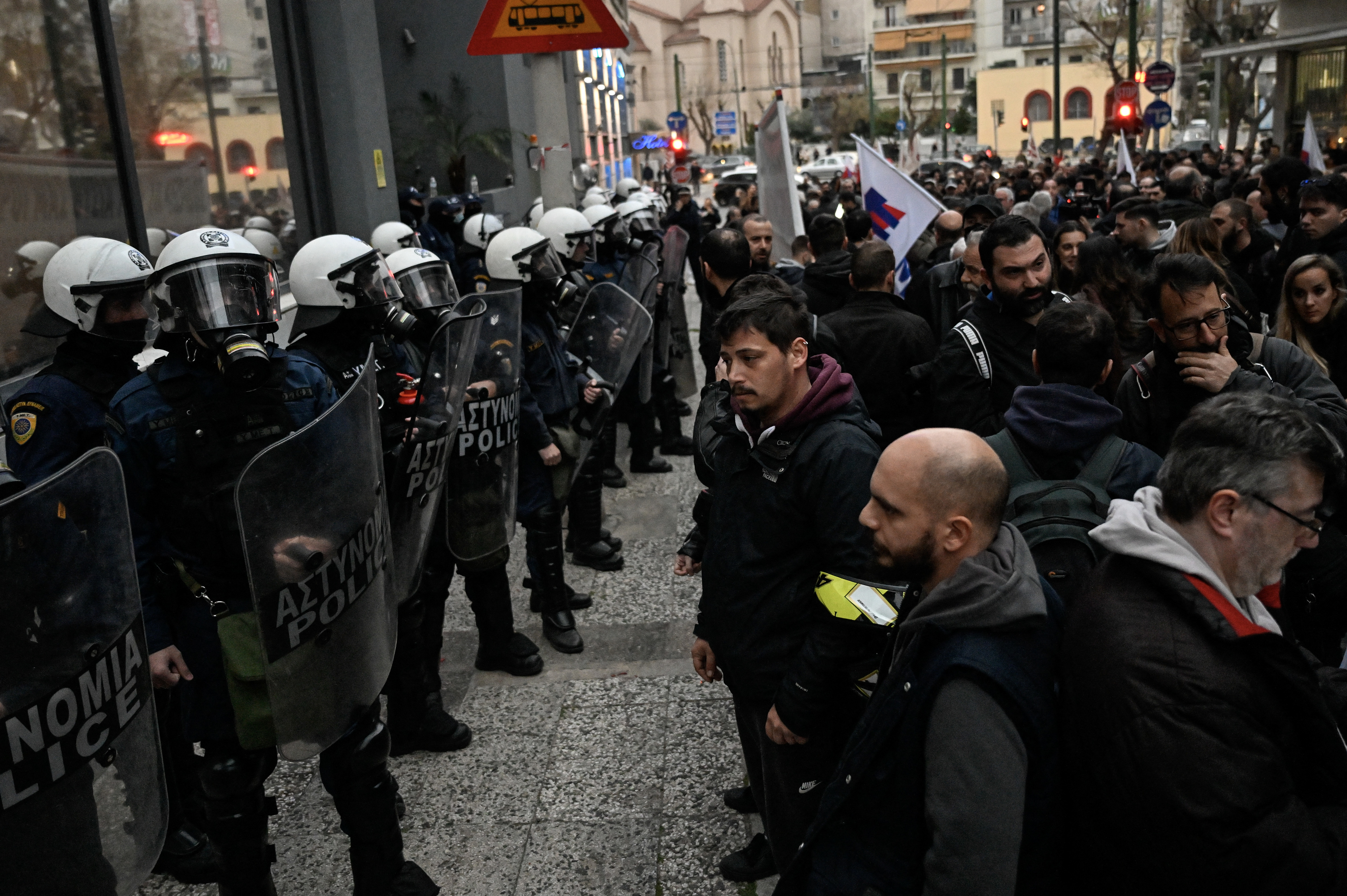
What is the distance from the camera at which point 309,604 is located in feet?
8.96

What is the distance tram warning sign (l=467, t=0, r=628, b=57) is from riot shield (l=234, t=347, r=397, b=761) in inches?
191

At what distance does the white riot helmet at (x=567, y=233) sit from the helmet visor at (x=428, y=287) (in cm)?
176

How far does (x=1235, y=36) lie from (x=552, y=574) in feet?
113

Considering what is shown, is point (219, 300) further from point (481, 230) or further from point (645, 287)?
point (481, 230)

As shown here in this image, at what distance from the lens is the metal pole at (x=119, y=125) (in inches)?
282

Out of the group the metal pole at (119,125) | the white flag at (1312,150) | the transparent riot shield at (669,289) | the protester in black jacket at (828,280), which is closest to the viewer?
the protester in black jacket at (828,280)

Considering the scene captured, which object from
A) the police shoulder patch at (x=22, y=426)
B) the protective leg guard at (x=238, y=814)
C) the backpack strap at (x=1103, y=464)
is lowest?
the protective leg guard at (x=238, y=814)

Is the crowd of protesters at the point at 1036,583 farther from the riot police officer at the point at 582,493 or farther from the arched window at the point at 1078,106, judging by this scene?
the arched window at the point at 1078,106

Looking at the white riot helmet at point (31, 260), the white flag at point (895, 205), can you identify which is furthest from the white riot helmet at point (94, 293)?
the white flag at point (895, 205)

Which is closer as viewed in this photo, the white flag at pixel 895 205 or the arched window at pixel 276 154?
the white flag at pixel 895 205

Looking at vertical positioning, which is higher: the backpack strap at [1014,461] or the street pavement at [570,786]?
the backpack strap at [1014,461]

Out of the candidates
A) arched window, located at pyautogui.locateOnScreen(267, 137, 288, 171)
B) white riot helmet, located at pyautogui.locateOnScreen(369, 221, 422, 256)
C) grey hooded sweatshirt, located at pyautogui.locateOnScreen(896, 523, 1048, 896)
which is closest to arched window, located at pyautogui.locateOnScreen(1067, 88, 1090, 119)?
arched window, located at pyautogui.locateOnScreen(267, 137, 288, 171)

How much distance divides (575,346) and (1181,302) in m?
3.50

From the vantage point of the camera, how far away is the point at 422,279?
15.1ft
